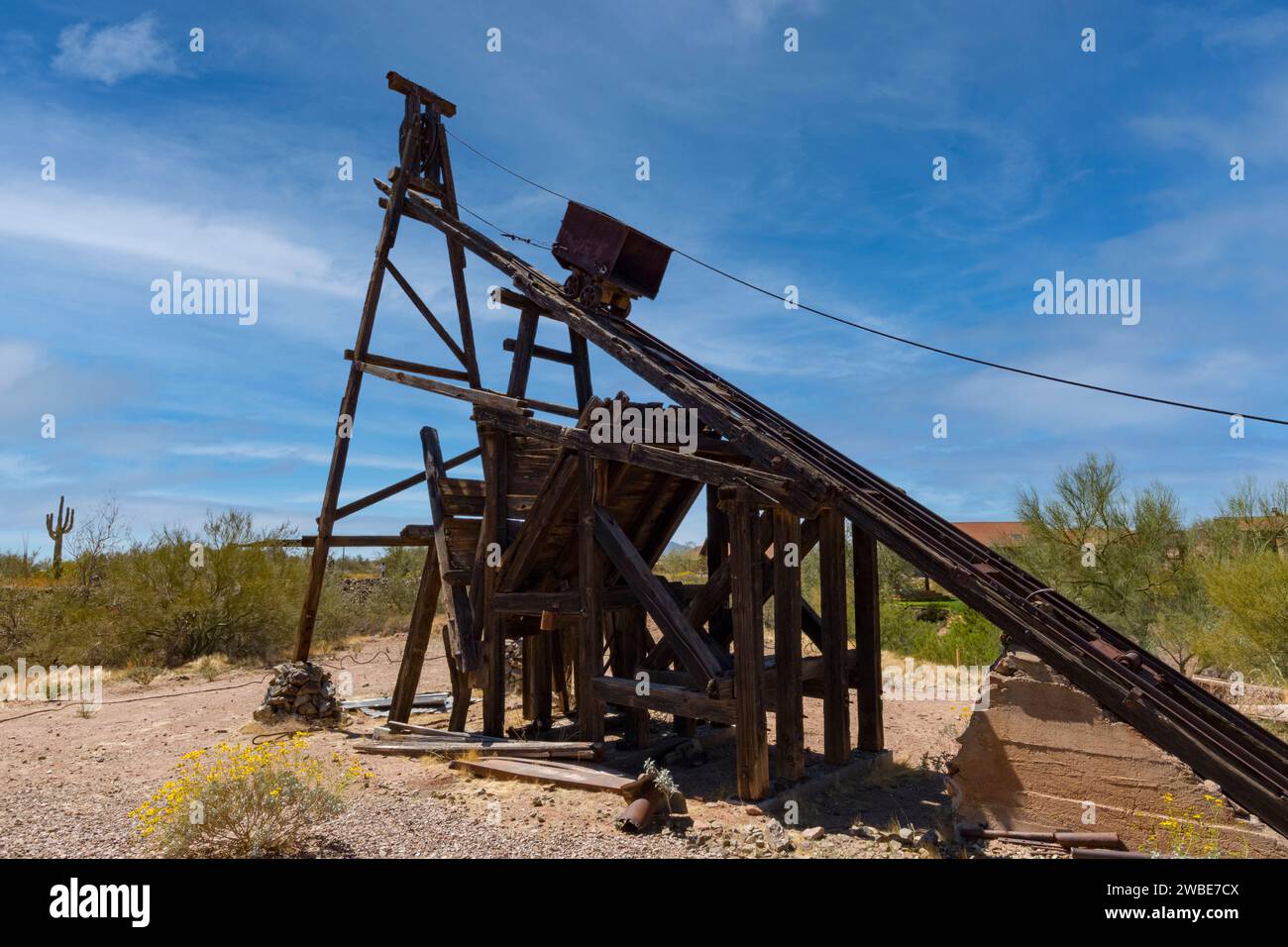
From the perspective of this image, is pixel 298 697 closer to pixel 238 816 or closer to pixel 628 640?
pixel 628 640

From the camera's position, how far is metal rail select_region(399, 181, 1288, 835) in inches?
193

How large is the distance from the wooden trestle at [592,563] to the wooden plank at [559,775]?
69cm

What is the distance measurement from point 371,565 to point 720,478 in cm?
4267

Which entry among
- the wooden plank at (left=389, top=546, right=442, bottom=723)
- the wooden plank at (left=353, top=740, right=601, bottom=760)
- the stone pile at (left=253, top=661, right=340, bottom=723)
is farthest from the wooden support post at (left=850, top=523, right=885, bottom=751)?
the stone pile at (left=253, top=661, right=340, bottom=723)

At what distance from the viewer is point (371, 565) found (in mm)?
46562

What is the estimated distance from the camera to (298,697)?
10.8m

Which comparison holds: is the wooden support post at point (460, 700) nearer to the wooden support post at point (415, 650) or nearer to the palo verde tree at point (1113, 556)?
the wooden support post at point (415, 650)

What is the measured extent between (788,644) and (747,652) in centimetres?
48

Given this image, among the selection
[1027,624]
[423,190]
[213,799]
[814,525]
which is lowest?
[213,799]

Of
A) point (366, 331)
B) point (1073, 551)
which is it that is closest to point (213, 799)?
point (366, 331)

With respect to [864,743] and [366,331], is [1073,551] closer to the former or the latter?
[864,743]

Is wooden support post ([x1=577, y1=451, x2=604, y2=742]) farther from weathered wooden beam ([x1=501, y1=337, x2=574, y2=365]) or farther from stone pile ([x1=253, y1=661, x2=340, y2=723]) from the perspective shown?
stone pile ([x1=253, y1=661, x2=340, y2=723])

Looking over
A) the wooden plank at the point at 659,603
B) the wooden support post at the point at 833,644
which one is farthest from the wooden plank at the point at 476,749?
the wooden support post at the point at 833,644

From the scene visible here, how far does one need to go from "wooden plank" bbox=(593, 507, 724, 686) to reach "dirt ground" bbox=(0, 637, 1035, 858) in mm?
1104
